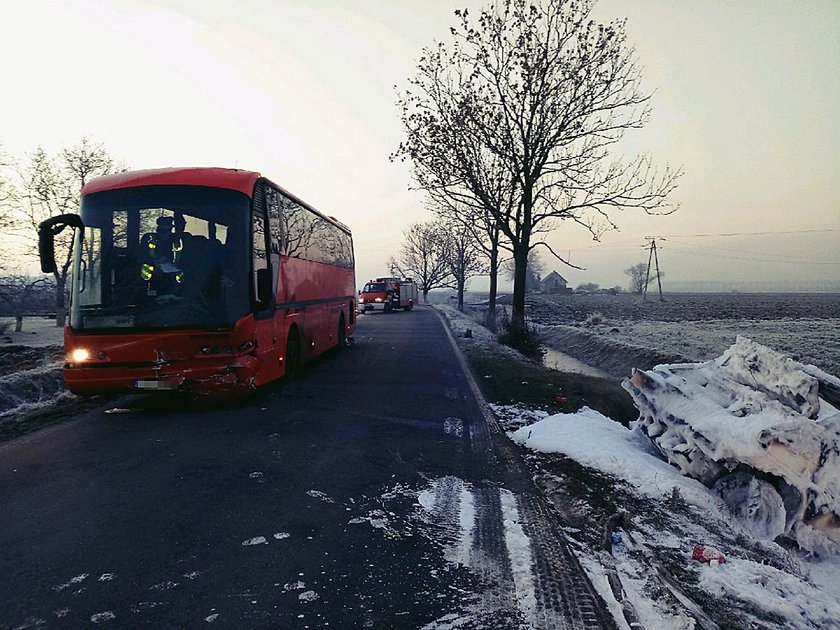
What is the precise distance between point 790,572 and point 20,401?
10.7 meters

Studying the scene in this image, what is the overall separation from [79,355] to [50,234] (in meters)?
1.82

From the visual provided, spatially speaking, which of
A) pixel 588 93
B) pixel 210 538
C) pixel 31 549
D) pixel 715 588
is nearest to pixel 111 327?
pixel 31 549

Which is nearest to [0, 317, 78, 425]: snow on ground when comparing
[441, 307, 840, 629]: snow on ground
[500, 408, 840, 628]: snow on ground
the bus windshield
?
the bus windshield

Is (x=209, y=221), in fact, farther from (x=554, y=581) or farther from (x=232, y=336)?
(x=554, y=581)

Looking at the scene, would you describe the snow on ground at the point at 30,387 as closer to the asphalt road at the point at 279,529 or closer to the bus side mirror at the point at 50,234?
the asphalt road at the point at 279,529

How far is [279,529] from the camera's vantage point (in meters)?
3.94

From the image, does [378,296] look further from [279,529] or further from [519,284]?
[279,529]

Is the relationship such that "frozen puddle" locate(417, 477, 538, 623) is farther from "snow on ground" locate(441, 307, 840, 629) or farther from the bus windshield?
the bus windshield

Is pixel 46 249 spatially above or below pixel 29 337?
above

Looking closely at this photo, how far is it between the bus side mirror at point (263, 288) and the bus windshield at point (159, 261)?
21 cm

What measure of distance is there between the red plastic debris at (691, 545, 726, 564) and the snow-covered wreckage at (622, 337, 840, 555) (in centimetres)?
75

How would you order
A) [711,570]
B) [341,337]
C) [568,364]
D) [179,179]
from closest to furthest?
[711,570]
[179,179]
[341,337]
[568,364]

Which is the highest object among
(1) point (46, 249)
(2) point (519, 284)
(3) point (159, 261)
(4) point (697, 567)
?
(1) point (46, 249)

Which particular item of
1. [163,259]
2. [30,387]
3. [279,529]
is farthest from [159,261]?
[279,529]
